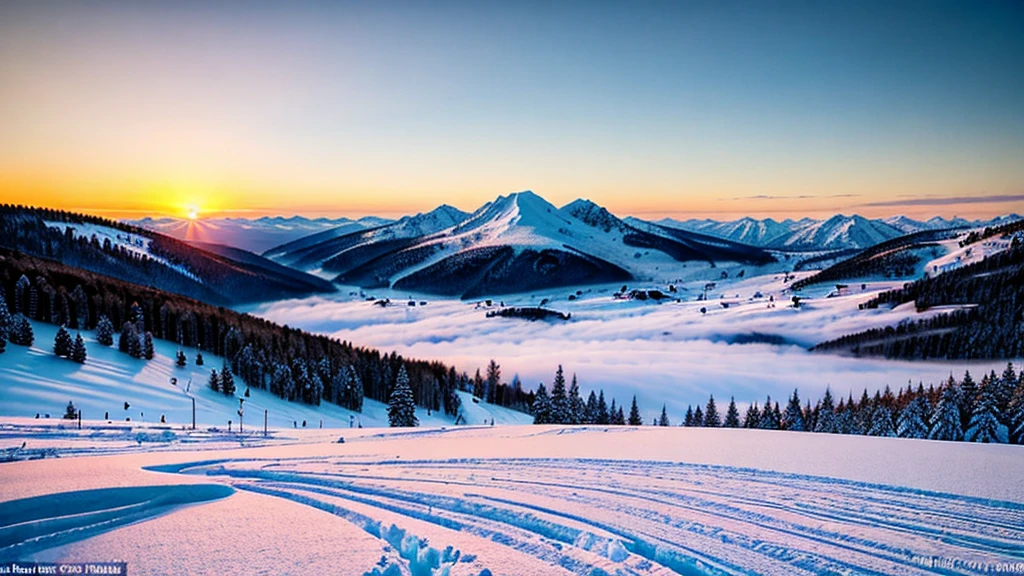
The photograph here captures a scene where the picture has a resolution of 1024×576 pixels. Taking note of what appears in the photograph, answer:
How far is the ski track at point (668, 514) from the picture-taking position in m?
8.70

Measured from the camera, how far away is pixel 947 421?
36.1 metres

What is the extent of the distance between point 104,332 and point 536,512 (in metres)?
71.6

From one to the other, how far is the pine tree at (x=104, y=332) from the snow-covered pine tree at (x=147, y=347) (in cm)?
396

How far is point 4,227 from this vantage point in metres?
153

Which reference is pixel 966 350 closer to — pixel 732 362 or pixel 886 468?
pixel 732 362

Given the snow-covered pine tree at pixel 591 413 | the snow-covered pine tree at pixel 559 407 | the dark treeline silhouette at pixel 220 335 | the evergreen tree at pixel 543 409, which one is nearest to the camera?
the snow-covered pine tree at pixel 559 407

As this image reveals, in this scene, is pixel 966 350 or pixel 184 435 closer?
pixel 184 435

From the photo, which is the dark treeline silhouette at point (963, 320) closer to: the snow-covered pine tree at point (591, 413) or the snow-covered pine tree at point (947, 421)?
the snow-covered pine tree at point (591, 413)

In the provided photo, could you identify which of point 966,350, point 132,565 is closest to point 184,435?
point 132,565

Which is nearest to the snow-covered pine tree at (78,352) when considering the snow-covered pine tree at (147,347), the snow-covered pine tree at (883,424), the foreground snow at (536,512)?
the snow-covered pine tree at (147,347)

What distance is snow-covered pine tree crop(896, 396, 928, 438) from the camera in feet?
124

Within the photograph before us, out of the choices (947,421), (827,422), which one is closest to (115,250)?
(827,422)

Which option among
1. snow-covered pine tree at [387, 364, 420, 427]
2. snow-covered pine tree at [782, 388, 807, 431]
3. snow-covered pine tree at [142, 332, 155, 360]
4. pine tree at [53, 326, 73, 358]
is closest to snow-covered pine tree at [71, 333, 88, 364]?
pine tree at [53, 326, 73, 358]

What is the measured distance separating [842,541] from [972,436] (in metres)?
36.3
